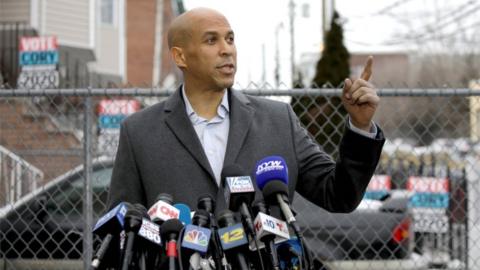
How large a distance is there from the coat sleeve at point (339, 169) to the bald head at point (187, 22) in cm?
52

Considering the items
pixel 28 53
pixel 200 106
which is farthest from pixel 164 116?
pixel 28 53

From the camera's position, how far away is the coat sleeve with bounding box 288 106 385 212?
10.2ft

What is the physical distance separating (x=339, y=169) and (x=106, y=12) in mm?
24431

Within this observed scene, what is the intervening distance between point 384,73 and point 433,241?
202 feet

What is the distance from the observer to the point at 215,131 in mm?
3457

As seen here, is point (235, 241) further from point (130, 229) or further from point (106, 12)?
point (106, 12)

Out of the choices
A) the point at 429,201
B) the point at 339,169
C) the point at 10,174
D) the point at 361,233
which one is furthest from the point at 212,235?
the point at 429,201

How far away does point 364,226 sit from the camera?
7.91 meters

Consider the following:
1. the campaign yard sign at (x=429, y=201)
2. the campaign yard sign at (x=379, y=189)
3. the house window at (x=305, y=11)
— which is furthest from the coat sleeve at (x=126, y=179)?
the house window at (x=305, y=11)

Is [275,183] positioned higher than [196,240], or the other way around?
[275,183]

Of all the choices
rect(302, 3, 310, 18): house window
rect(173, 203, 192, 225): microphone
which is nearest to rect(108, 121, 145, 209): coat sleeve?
rect(173, 203, 192, 225): microphone

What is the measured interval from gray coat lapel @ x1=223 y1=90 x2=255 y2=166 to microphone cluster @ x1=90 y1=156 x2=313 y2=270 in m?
0.47

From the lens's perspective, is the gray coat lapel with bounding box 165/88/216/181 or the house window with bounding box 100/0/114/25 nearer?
the gray coat lapel with bounding box 165/88/216/181

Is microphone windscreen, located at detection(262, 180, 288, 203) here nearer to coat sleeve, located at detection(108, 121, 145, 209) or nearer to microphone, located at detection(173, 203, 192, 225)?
→ microphone, located at detection(173, 203, 192, 225)
